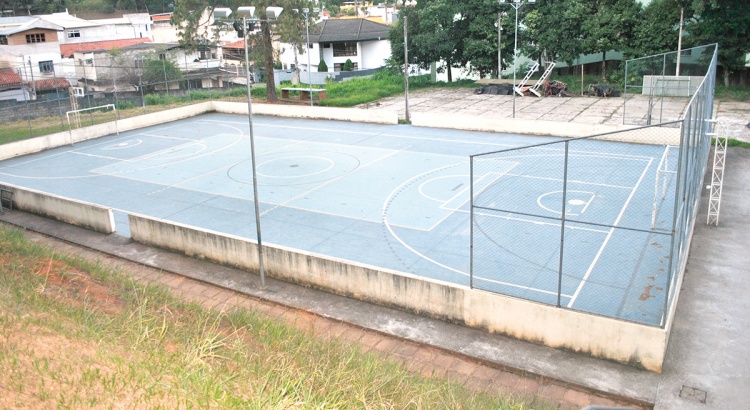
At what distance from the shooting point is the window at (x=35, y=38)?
174ft

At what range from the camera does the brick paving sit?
1112 cm

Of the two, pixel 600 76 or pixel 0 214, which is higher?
pixel 600 76

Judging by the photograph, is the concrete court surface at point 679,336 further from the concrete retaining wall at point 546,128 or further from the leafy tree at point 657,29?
the leafy tree at point 657,29

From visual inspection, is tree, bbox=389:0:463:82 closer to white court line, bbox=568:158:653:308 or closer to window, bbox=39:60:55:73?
white court line, bbox=568:158:653:308

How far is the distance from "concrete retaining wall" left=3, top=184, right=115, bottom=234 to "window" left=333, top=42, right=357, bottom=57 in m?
44.3

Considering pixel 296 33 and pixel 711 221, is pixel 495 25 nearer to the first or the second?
pixel 296 33

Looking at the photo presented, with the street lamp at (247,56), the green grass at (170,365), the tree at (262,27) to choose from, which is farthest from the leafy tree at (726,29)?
the green grass at (170,365)

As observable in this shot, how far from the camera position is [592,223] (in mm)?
12133

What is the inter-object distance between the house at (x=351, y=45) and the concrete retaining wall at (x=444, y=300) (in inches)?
1858

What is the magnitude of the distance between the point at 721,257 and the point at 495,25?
27.2 metres

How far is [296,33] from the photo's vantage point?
35625mm

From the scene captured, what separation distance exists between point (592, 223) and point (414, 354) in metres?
4.21

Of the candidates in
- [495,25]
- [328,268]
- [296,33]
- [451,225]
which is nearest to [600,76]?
[495,25]

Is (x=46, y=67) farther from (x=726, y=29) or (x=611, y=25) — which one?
(x=726, y=29)
